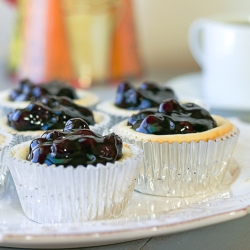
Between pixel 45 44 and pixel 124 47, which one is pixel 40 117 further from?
pixel 124 47

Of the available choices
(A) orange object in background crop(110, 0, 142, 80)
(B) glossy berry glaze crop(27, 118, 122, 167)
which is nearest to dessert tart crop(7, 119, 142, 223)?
(B) glossy berry glaze crop(27, 118, 122, 167)

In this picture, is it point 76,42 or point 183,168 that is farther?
point 76,42

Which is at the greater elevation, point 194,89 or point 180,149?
point 180,149

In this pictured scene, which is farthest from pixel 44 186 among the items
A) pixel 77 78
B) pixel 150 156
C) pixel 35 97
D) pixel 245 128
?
pixel 77 78

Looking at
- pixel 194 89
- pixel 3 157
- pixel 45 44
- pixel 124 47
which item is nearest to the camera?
pixel 3 157

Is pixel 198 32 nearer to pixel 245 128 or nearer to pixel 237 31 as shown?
pixel 237 31

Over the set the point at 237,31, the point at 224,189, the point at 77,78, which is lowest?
the point at 77,78

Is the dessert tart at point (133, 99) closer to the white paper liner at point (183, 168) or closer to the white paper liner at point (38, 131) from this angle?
the white paper liner at point (38, 131)

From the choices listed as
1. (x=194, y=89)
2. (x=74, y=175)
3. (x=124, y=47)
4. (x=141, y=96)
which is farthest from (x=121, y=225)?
(x=124, y=47)
